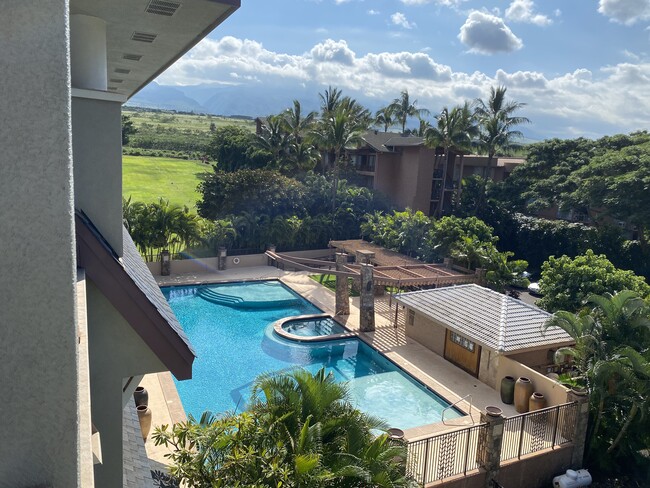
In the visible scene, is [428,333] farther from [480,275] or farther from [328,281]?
[328,281]

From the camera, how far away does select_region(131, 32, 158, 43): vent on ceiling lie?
20.4 feet

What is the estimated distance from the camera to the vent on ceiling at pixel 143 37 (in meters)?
6.21

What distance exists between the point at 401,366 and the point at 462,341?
92.2 inches

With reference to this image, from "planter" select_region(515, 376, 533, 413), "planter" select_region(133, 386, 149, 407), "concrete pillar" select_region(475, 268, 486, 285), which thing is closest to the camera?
"planter" select_region(133, 386, 149, 407)

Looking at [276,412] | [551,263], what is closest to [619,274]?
[551,263]

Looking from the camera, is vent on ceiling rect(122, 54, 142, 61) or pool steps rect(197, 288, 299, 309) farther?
pool steps rect(197, 288, 299, 309)

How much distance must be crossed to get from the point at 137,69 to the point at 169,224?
20.0m

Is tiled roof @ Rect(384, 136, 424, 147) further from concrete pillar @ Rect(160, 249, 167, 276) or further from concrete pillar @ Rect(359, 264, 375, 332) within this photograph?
concrete pillar @ Rect(160, 249, 167, 276)

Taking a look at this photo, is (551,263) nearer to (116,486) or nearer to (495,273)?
(495,273)

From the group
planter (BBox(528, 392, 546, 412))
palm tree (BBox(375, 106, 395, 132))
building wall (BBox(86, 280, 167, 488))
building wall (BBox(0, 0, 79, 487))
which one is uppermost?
palm tree (BBox(375, 106, 395, 132))

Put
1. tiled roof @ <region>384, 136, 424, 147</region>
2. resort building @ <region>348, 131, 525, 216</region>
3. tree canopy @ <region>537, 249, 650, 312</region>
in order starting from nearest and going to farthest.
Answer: tree canopy @ <region>537, 249, 650, 312</region> < tiled roof @ <region>384, 136, 424, 147</region> < resort building @ <region>348, 131, 525, 216</region>

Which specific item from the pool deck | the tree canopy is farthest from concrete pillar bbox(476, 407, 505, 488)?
the tree canopy

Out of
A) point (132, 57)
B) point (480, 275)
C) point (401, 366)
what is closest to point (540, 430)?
point (401, 366)

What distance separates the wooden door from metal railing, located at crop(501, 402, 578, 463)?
4.54 meters
